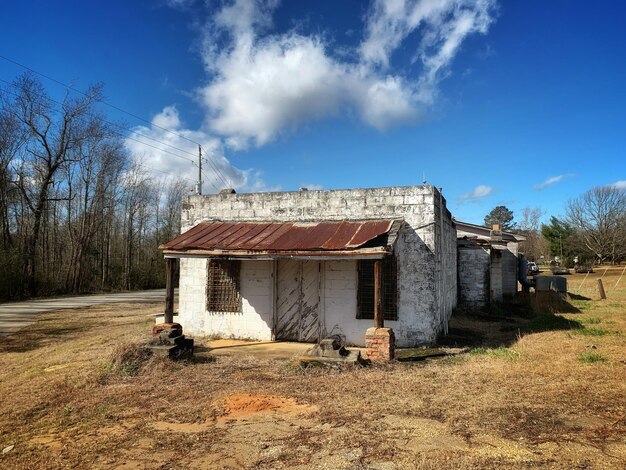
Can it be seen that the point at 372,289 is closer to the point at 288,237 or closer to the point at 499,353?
the point at 288,237

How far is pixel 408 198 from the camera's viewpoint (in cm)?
997

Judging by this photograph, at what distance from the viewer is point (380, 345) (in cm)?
819

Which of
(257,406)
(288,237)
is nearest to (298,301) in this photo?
(288,237)

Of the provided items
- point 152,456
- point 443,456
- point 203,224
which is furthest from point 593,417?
point 203,224

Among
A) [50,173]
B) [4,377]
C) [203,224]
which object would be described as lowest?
[4,377]

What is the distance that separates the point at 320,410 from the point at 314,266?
5.05 meters

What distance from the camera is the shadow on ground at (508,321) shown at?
414 inches

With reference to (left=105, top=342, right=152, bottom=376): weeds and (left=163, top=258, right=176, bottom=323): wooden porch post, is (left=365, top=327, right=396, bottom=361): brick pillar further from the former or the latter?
(left=163, top=258, right=176, bottom=323): wooden porch post

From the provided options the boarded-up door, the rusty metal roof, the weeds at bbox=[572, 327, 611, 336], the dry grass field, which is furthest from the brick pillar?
the weeds at bbox=[572, 327, 611, 336]

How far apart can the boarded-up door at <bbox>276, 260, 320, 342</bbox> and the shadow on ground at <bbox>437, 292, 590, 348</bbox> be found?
3.19 metres

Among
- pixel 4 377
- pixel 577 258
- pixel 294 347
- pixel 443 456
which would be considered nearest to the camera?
pixel 443 456

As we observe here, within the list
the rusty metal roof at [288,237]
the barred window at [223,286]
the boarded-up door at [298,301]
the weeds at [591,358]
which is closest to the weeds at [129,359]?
the rusty metal roof at [288,237]

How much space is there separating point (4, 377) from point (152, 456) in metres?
5.70

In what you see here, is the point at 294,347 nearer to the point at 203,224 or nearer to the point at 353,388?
the point at 353,388
